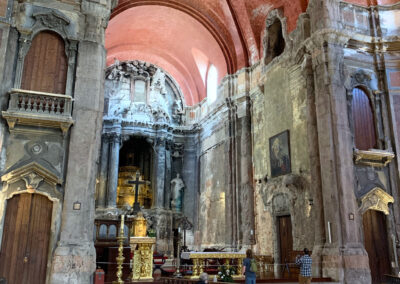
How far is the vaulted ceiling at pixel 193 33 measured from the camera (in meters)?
19.2

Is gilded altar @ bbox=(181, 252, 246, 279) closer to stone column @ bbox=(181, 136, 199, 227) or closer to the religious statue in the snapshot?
stone column @ bbox=(181, 136, 199, 227)

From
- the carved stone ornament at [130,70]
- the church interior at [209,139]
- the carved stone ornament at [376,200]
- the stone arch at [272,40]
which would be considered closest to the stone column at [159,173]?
the church interior at [209,139]

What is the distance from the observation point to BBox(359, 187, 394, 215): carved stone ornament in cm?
1339

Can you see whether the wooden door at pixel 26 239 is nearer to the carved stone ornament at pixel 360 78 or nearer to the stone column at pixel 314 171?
the stone column at pixel 314 171

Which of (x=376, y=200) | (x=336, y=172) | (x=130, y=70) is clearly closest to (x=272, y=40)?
(x=336, y=172)

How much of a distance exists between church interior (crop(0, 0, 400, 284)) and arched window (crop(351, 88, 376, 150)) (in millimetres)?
57

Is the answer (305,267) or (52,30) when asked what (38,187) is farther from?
(305,267)

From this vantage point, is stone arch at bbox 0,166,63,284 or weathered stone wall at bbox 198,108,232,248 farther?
weathered stone wall at bbox 198,108,232,248

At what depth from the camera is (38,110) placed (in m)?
11.0

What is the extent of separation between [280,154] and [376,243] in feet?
16.2

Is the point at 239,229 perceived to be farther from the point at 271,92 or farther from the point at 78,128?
the point at 78,128

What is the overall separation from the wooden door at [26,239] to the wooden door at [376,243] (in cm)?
1057

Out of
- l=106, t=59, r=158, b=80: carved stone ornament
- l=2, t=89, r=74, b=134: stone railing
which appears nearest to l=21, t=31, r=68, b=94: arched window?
l=2, t=89, r=74, b=134: stone railing

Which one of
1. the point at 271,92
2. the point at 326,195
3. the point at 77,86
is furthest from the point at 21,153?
the point at 271,92
